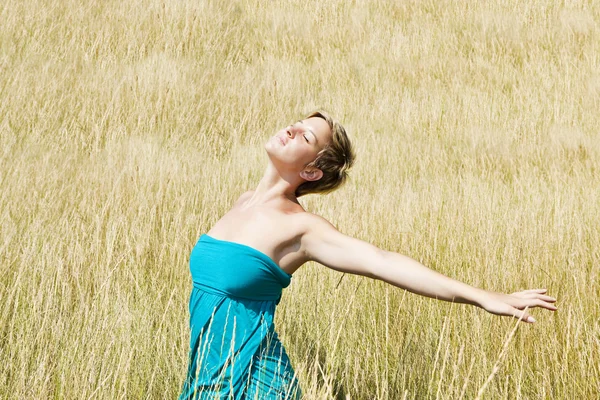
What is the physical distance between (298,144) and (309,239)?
351mm

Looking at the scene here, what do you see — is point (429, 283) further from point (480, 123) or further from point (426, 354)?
point (480, 123)

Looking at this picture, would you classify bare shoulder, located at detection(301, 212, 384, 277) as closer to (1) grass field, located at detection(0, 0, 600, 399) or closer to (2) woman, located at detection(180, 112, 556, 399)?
(2) woman, located at detection(180, 112, 556, 399)

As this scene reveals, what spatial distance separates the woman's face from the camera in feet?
7.13

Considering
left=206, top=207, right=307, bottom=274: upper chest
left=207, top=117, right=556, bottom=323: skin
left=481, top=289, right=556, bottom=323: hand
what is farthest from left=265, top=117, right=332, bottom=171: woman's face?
left=481, top=289, right=556, bottom=323: hand

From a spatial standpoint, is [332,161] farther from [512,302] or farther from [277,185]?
[512,302]

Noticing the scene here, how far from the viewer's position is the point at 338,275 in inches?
123

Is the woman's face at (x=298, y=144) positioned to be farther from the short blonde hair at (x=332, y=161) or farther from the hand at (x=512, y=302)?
the hand at (x=512, y=302)

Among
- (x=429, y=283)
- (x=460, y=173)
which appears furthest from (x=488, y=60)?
(x=429, y=283)

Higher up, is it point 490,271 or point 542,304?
point 490,271

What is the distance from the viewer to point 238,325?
2.02 metres

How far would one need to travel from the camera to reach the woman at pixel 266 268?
1.91 meters

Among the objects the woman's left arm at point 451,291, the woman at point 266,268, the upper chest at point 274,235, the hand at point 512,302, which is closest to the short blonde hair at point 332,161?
the woman at point 266,268

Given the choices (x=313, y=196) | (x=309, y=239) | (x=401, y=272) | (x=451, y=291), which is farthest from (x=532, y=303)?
(x=313, y=196)

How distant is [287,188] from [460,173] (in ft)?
10.3
